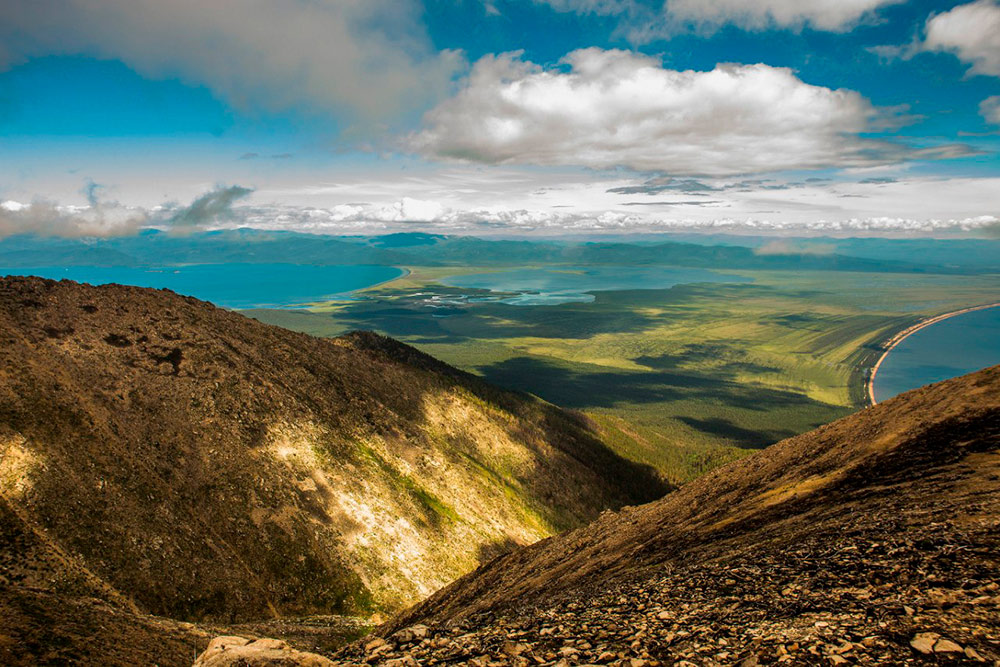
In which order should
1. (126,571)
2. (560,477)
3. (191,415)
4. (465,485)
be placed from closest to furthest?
(126,571)
(191,415)
(465,485)
(560,477)

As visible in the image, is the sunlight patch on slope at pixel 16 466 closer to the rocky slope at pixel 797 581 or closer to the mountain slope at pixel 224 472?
the mountain slope at pixel 224 472

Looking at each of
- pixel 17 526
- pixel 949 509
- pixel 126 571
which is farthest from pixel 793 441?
pixel 17 526

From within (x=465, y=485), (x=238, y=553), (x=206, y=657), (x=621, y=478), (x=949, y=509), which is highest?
(x=949, y=509)

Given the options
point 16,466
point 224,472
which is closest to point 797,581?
point 16,466

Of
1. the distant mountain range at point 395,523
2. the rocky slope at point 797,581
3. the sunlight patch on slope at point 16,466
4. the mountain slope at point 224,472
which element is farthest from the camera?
the mountain slope at point 224,472

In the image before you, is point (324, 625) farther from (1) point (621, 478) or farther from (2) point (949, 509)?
(1) point (621, 478)

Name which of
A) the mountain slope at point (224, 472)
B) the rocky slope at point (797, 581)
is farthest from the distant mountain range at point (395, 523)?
the mountain slope at point (224, 472)
